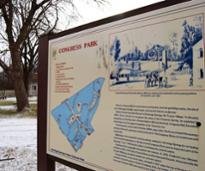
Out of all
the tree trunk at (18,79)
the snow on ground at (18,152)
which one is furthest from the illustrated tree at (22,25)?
the snow on ground at (18,152)

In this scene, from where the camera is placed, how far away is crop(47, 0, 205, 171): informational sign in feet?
7.49

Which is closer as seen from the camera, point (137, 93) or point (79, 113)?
point (137, 93)

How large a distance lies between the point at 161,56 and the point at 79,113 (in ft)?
4.15

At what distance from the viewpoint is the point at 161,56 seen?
2514mm

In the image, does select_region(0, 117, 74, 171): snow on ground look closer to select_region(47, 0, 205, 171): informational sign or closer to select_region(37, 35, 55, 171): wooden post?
select_region(37, 35, 55, 171): wooden post

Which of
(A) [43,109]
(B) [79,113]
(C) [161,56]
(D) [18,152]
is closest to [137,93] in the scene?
(C) [161,56]

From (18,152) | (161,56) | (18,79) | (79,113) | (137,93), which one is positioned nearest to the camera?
(161,56)

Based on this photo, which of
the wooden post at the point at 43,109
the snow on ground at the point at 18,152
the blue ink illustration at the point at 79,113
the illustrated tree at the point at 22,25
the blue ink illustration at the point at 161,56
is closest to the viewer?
the blue ink illustration at the point at 161,56

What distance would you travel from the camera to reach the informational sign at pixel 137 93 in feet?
7.49

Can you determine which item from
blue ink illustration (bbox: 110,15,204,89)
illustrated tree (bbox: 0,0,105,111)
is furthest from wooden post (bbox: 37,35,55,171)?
illustrated tree (bbox: 0,0,105,111)

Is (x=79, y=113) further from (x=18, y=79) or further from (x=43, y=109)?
(x=18, y=79)

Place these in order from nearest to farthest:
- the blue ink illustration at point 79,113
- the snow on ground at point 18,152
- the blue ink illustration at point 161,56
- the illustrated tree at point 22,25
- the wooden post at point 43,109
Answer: the blue ink illustration at point 161,56 < the blue ink illustration at point 79,113 < the wooden post at point 43,109 < the snow on ground at point 18,152 < the illustrated tree at point 22,25

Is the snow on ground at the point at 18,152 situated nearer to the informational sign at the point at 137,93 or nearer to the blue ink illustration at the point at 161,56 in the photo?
the informational sign at the point at 137,93

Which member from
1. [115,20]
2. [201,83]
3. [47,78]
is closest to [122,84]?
[115,20]
